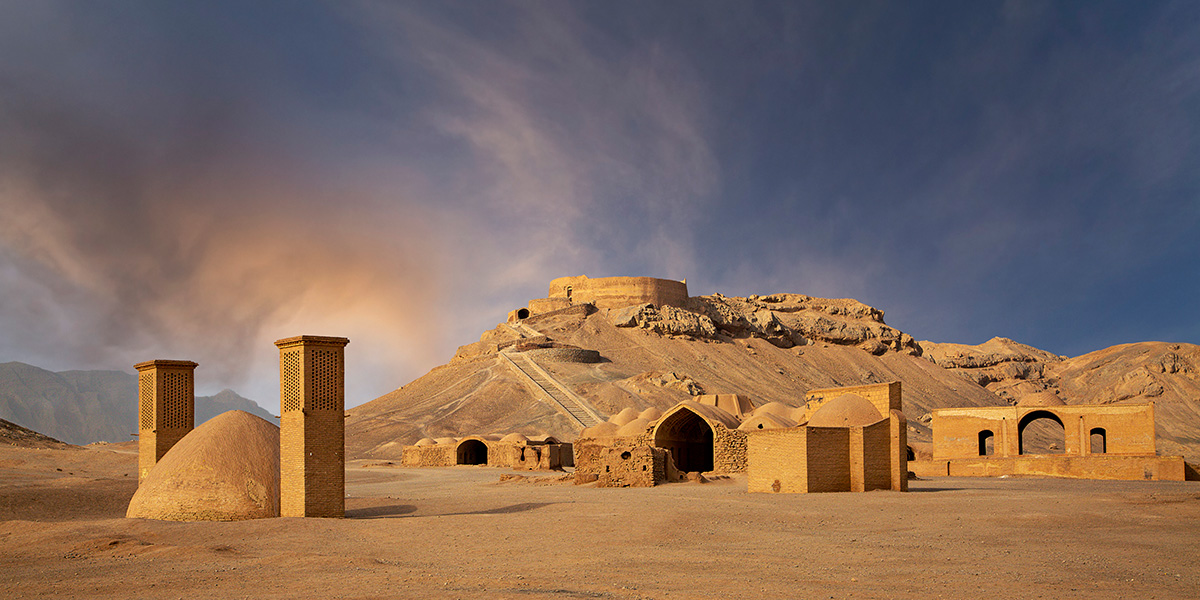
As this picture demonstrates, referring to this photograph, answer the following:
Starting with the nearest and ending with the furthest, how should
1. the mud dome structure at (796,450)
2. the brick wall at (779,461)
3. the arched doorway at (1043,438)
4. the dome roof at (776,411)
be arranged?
the brick wall at (779,461), the mud dome structure at (796,450), the dome roof at (776,411), the arched doorway at (1043,438)

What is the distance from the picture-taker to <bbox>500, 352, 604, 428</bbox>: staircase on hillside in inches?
1988

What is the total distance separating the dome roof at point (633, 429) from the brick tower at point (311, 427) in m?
16.7

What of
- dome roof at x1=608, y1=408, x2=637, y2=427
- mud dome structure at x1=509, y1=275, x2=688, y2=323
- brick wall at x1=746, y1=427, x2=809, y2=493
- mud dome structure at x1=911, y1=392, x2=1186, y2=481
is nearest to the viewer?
brick wall at x1=746, y1=427, x2=809, y2=493

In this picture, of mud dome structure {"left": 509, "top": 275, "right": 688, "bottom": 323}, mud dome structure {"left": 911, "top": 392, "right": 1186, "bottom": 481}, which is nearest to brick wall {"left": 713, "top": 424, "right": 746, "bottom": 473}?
mud dome structure {"left": 911, "top": 392, "right": 1186, "bottom": 481}

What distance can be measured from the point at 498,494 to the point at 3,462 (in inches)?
512

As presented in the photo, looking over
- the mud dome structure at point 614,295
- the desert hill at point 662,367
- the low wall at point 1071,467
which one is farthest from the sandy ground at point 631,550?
the mud dome structure at point 614,295

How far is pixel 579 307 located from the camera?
80625mm

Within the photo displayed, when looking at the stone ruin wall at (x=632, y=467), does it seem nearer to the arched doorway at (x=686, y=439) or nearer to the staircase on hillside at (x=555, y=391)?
A: the arched doorway at (x=686, y=439)

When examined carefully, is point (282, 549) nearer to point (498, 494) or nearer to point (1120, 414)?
point (498, 494)

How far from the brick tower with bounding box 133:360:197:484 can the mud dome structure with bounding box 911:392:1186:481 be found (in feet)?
84.9

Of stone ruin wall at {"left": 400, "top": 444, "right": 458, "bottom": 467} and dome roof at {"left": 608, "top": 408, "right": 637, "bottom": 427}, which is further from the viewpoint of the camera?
stone ruin wall at {"left": 400, "top": 444, "right": 458, "bottom": 467}

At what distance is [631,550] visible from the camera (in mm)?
9898

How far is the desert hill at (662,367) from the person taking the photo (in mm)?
52125

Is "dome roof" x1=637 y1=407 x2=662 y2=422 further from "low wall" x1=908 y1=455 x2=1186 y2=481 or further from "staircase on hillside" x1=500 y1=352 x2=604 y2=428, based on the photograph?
"staircase on hillside" x1=500 y1=352 x2=604 y2=428
